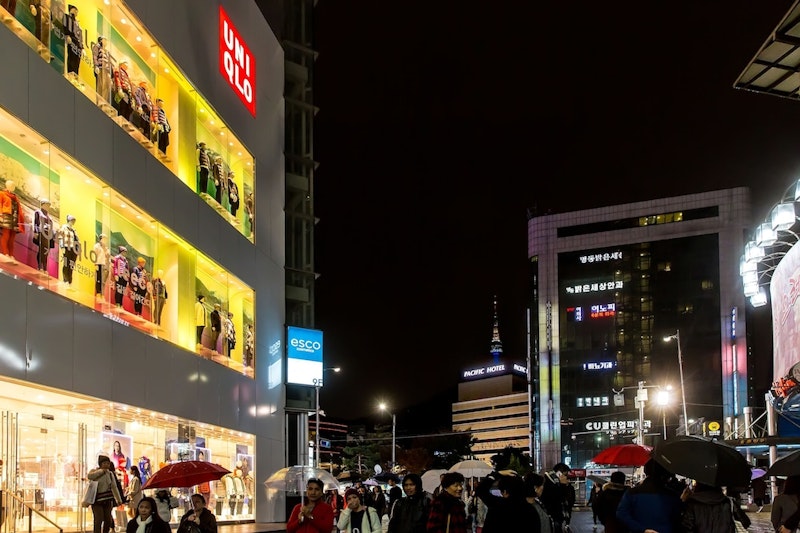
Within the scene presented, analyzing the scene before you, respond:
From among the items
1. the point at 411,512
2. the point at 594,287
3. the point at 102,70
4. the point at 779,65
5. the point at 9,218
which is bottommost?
the point at 411,512

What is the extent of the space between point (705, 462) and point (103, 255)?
13835mm

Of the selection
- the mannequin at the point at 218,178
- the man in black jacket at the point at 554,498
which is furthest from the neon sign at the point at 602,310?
the man in black jacket at the point at 554,498

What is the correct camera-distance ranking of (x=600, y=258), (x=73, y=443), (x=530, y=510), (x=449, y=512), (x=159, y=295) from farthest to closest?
(x=600, y=258) < (x=159, y=295) < (x=73, y=443) < (x=449, y=512) < (x=530, y=510)

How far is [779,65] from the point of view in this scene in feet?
64.6

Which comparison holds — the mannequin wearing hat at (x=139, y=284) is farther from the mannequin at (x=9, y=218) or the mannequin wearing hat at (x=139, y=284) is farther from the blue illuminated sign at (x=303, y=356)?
the blue illuminated sign at (x=303, y=356)

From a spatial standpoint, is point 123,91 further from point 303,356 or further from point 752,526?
point 752,526

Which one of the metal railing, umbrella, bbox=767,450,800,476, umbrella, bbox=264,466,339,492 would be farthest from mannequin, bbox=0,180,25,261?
umbrella, bbox=767,450,800,476

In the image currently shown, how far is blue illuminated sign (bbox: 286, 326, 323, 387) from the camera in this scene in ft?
116

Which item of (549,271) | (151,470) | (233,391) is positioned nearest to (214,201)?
(233,391)

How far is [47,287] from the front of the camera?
1633cm

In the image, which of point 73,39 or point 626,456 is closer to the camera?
point 626,456

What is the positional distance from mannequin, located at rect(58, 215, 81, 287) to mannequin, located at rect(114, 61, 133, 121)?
3.36m

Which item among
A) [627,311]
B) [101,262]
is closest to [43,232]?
[101,262]

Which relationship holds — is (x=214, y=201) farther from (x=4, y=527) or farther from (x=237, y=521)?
(x=4, y=527)
